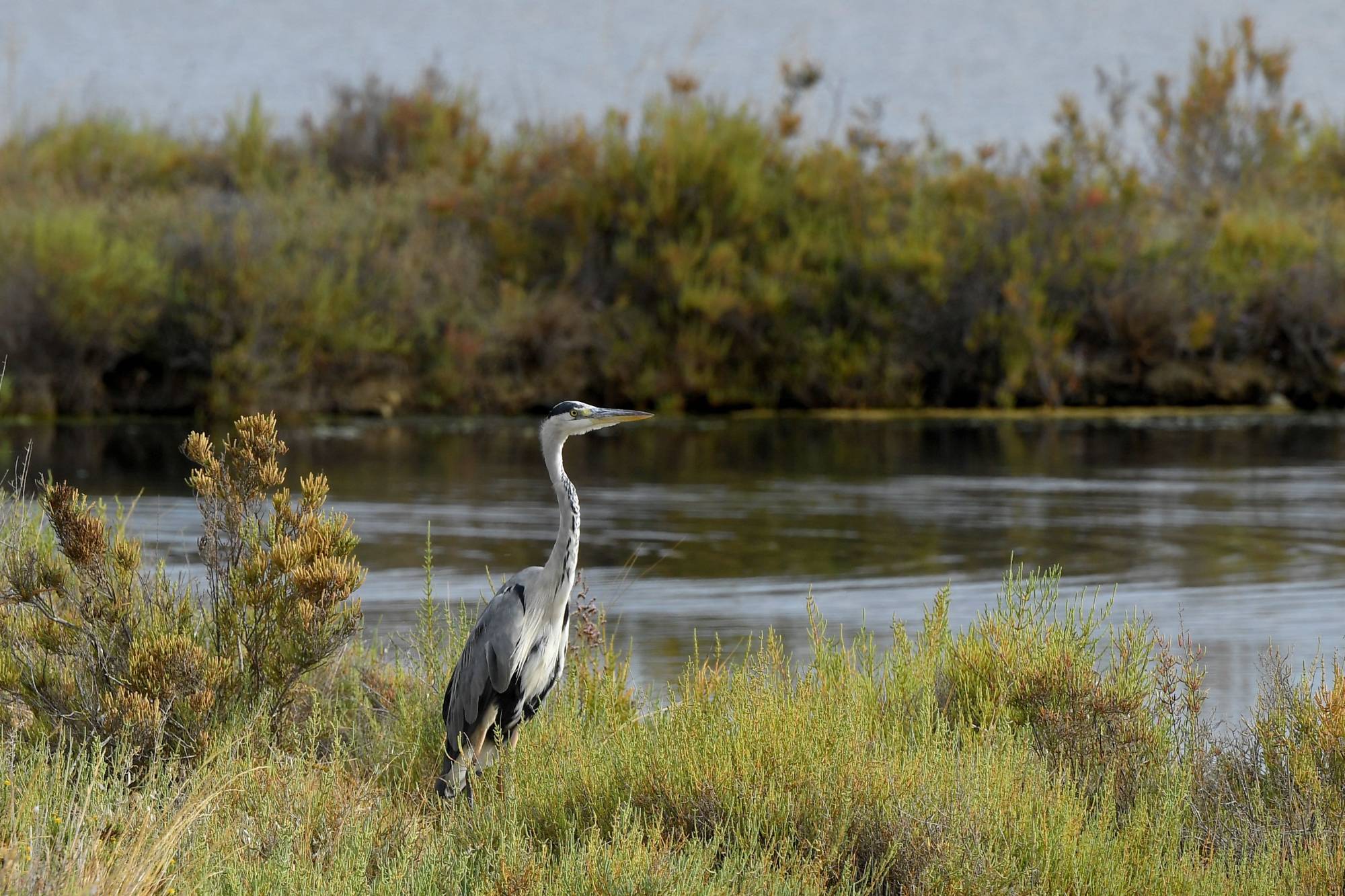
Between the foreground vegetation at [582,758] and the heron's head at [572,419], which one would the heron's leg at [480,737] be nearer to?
the foreground vegetation at [582,758]

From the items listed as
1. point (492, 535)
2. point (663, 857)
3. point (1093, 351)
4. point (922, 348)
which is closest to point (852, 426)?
point (922, 348)

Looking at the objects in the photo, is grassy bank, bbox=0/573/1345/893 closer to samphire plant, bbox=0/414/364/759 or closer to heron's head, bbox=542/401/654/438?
samphire plant, bbox=0/414/364/759

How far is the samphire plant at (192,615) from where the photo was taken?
20.7 feet

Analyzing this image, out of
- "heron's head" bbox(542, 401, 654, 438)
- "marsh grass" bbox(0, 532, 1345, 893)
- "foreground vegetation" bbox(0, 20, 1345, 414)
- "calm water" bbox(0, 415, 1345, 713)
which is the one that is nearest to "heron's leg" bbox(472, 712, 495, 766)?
"marsh grass" bbox(0, 532, 1345, 893)

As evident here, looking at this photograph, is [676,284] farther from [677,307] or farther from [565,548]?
[565,548]

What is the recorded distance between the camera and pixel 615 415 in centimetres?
616

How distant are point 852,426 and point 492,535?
1478 cm

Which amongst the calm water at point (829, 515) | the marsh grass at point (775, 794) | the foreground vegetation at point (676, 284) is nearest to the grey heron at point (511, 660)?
the marsh grass at point (775, 794)

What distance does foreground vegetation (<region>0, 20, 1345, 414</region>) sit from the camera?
1138 inches

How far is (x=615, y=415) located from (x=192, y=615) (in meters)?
1.88

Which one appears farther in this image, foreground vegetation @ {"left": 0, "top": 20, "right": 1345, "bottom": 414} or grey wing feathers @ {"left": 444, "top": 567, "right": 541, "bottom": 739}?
foreground vegetation @ {"left": 0, "top": 20, "right": 1345, "bottom": 414}

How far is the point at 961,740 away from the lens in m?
6.61

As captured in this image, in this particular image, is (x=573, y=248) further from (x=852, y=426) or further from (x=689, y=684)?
(x=689, y=684)

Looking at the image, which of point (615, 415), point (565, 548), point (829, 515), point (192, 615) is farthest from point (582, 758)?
point (829, 515)
